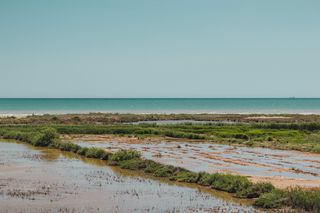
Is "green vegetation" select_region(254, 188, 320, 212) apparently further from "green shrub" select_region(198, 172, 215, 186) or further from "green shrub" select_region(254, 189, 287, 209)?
"green shrub" select_region(198, 172, 215, 186)

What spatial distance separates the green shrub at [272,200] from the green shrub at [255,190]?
95 centimetres

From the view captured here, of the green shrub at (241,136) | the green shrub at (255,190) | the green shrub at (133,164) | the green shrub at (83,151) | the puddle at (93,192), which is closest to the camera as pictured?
the puddle at (93,192)

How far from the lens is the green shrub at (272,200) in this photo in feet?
59.7

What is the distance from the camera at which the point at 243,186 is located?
2098 cm

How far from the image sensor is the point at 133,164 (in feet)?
93.5

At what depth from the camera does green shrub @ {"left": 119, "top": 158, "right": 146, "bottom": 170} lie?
28.1 m

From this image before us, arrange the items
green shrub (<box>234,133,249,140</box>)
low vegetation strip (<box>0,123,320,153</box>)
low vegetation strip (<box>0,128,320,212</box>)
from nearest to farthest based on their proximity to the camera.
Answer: low vegetation strip (<box>0,128,320,212</box>) < low vegetation strip (<box>0,123,320,153</box>) < green shrub (<box>234,133,249,140</box>)

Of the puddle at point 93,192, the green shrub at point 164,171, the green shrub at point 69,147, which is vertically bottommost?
the puddle at point 93,192

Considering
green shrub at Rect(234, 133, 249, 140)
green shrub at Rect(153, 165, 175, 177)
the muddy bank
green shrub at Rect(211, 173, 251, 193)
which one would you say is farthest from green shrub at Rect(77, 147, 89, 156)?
green shrub at Rect(234, 133, 249, 140)

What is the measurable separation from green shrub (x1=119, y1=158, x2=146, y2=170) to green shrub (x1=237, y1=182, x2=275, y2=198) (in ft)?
29.0

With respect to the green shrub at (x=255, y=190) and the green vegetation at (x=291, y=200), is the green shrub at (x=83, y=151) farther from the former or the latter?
the green vegetation at (x=291, y=200)

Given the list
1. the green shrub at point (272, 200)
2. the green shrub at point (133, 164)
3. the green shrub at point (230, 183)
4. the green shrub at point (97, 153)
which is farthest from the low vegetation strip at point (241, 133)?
the green shrub at point (272, 200)

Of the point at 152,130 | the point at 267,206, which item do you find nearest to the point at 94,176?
the point at 267,206

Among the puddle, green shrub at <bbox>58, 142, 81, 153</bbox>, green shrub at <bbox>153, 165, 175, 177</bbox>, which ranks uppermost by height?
green shrub at <bbox>58, 142, 81, 153</bbox>
